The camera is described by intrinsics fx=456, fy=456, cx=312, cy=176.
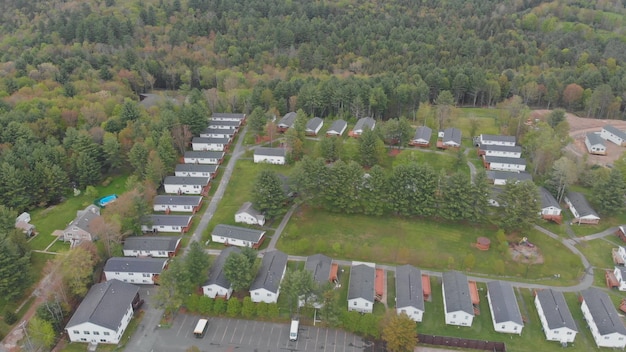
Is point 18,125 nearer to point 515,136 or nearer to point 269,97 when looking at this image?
point 269,97

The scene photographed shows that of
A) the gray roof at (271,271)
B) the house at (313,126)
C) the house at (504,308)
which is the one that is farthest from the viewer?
the house at (313,126)

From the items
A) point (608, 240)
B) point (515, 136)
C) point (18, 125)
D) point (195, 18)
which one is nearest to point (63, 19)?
point (195, 18)

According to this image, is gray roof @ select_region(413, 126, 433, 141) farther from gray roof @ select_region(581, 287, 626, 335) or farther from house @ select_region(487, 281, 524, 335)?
gray roof @ select_region(581, 287, 626, 335)

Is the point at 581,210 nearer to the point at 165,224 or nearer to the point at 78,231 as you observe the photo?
the point at 165,224

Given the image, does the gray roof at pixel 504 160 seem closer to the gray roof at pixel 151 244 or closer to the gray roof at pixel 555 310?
the gray roof at pixel 555 310

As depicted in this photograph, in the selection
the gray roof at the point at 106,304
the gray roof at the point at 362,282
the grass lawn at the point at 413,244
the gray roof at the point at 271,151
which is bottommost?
the grass lawn at the point at 413,244

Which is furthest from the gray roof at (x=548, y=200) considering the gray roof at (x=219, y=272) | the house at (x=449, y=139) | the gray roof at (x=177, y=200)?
the gray roof at (x=177, y=200)

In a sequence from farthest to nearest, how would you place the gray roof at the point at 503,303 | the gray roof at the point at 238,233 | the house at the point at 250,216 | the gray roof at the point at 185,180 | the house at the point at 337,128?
the house at the point at 337,128 → the gray roof at the point at 185,180 → the house at the point at 250,216 → the gray roof at the point at 238,233 → the gray roof at the point at 503,303
